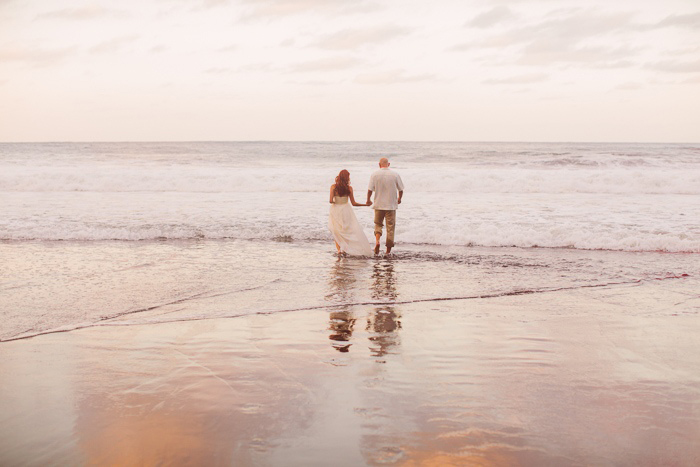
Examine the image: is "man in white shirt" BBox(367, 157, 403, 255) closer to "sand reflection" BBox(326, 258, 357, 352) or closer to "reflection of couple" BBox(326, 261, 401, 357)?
"sand reflection" BBox(326, 258, 357, 352)

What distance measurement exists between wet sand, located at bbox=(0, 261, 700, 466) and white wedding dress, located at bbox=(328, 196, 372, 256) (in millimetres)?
4246

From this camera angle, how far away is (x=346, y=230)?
10.9 meters

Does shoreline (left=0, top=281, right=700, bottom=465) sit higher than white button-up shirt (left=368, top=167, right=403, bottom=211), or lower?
lower

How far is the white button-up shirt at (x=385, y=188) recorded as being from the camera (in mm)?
11227

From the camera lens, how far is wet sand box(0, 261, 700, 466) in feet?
11.0

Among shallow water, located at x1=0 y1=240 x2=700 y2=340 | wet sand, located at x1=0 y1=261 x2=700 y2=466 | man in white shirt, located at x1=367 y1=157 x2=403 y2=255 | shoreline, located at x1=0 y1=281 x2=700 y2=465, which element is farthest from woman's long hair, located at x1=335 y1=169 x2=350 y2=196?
shoreline, located at x1=0 y1=281 x2=700 y2=465

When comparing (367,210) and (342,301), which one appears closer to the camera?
(342,301)

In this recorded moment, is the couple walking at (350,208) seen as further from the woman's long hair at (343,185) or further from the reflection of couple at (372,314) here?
the reflection of couple at (372,314)

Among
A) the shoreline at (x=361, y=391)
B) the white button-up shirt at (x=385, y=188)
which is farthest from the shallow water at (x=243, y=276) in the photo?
the white button-up shirt at (x=385, y=188)

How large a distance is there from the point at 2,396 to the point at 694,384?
16.6 feet

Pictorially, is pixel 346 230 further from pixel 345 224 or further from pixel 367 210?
pixel 367 210

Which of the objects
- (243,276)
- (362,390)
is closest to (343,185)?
(243,276)

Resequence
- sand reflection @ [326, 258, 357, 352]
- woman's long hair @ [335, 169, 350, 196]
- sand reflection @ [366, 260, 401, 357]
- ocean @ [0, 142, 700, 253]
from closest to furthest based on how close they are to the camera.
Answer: sand reflection @ [366, 260, 401, 357], sand reflection @ [326, 258, 357, 352], woman's long hair @ [335, 169, 350, 196], ocean @ [0, 142, 700, 253]

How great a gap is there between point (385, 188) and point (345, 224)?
1.08 m
